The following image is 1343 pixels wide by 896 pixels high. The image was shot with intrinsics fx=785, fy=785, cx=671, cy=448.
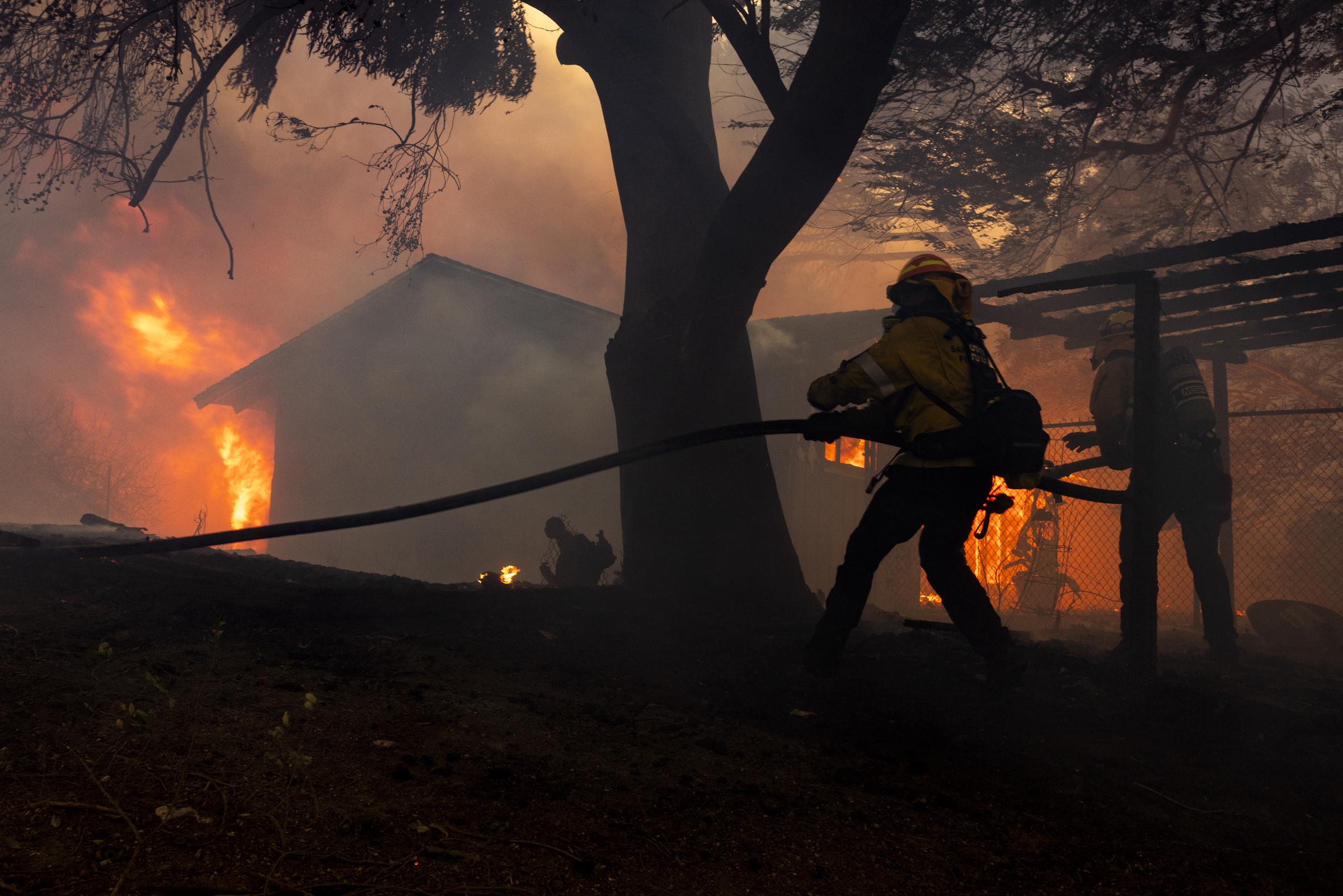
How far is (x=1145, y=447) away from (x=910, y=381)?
1508mm

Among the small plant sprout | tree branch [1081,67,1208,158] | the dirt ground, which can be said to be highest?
tree branch [1081,67,1208,158]

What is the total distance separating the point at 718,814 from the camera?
2.12m

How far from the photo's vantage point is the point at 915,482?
11.7 ft

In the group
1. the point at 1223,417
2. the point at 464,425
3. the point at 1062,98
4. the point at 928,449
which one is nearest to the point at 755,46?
the point at 928,449

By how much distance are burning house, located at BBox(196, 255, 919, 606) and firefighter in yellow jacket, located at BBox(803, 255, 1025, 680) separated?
918 cm

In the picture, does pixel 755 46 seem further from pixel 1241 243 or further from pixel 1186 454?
pixel 1186 454

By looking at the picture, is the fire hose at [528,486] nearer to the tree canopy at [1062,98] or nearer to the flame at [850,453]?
the tree canopy at [1062,98]

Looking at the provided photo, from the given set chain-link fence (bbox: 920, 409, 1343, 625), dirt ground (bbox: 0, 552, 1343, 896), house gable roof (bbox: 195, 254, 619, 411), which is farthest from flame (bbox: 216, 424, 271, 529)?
dirt ground (bbox: 0, 552, 1343, 896)

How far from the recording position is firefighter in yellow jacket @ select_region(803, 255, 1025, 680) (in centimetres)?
349

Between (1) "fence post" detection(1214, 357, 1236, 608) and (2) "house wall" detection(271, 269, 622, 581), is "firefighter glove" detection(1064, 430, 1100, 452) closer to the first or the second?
(1) "fence post" detection(1214, 357, 1236, 608)

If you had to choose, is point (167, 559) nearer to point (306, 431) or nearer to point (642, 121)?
point (642, 121)

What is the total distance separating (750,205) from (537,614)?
2.60 m

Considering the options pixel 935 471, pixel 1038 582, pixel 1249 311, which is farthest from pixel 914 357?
pixel 1038 582

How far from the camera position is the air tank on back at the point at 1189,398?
4.95 metres
